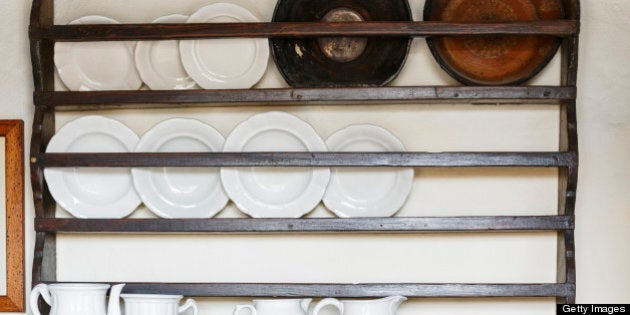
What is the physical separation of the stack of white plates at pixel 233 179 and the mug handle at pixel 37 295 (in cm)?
28

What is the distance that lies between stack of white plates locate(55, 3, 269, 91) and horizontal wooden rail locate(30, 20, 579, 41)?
2.8 inches

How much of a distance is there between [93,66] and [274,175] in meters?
0.71

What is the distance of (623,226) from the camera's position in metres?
2.64

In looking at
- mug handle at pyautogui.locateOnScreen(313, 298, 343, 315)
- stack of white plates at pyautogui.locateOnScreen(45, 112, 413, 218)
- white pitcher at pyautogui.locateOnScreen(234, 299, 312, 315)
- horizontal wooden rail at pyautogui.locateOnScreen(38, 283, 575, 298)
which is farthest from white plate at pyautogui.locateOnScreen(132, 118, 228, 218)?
mug handle at pyautogui.locateOnScreen(313, 298, 343, 315)

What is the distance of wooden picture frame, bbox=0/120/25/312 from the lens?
2699 mm

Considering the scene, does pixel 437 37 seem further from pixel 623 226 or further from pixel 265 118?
pixel 623 226

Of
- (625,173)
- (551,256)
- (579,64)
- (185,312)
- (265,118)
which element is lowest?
(185,312)

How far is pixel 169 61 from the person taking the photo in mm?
2693

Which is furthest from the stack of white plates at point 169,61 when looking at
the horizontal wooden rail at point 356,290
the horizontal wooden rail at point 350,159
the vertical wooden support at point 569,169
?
the vertical wooden support at point 569,169

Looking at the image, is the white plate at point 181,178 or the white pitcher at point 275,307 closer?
the white pitcher at point 275,307

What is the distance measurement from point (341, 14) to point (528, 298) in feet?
3.71

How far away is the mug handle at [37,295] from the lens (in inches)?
97.6

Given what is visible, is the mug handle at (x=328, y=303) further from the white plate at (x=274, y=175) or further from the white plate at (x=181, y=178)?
the white plate at (x=181, y=178)

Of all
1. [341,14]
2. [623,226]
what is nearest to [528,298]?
[623,226]
